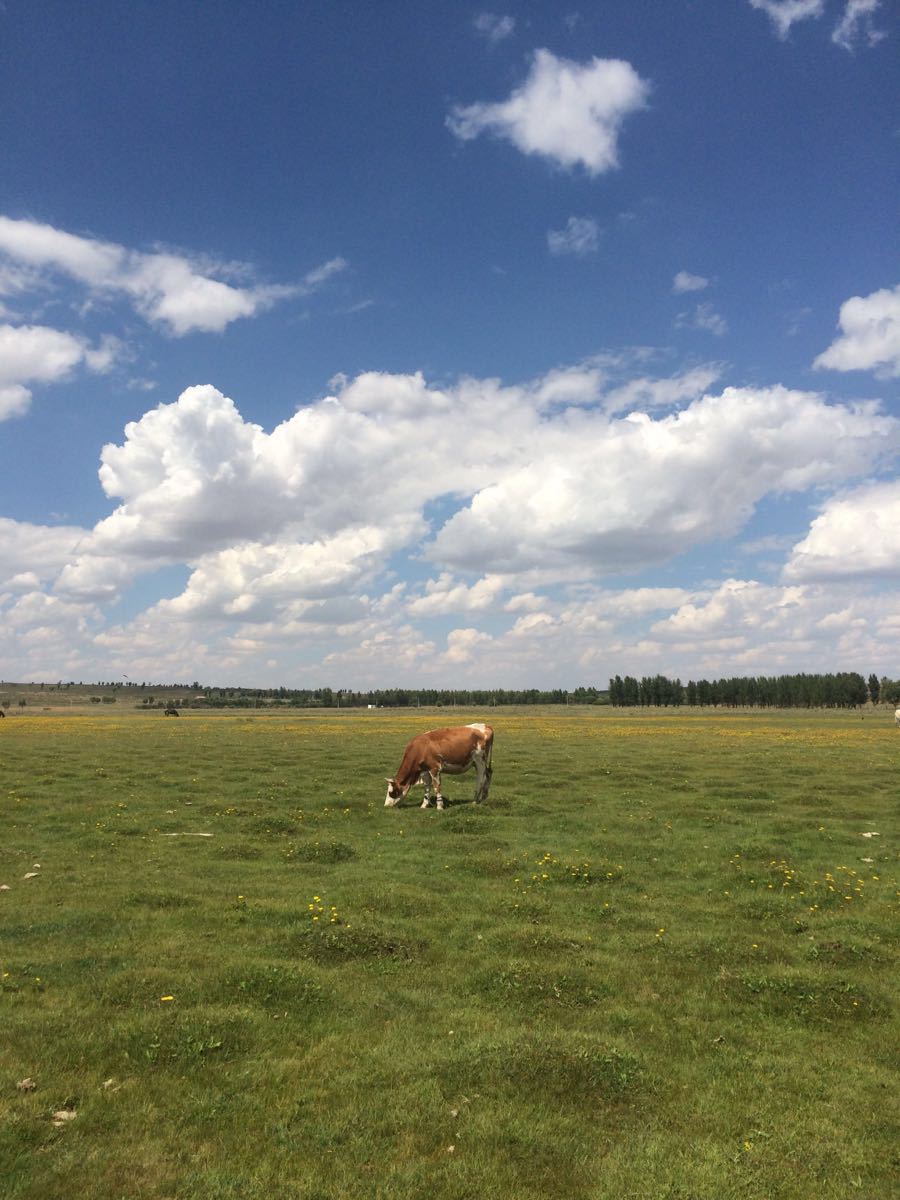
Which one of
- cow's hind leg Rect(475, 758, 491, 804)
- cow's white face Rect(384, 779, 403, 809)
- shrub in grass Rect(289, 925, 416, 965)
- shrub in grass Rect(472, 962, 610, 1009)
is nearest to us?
shrub in grass Rect(472, 962, 610, 1009)

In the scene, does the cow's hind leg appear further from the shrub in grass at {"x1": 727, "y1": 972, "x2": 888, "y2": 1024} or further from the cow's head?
the shrub in grass at {"x1": 727, "y1": 972, "x2": 888, "y2": 1024}

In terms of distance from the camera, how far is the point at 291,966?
1216 centimetres

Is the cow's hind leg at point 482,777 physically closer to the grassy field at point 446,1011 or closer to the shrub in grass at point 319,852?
the grassy field at point 446,1011

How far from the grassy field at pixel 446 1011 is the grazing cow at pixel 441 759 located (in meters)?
4.58

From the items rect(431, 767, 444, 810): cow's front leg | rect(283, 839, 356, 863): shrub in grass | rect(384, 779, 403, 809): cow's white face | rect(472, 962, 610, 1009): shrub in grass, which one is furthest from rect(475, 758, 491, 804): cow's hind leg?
rect(472, 962, 610, 1009): shrub in grass

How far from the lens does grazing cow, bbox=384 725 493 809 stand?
29.1 metres

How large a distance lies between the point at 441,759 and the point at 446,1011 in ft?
60.5

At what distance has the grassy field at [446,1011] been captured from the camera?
7.62 meters

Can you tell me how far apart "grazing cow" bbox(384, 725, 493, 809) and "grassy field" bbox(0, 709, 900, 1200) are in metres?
4.58

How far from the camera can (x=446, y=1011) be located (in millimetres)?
11133

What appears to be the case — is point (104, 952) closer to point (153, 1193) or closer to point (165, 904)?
point (165, 904)

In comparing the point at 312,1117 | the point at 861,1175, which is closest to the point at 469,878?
the point at 312,1117

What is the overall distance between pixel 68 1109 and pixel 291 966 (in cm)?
421

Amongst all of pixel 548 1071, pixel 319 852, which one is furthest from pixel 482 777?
pixel 548 1071
